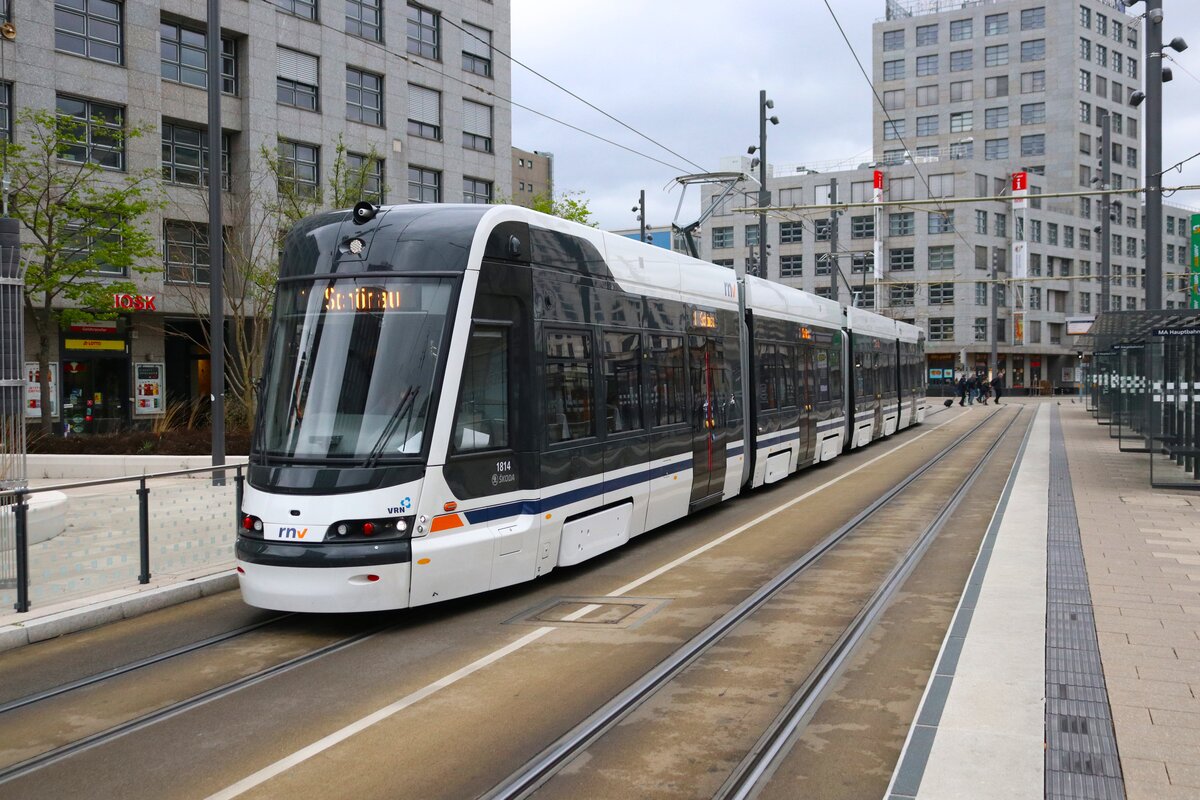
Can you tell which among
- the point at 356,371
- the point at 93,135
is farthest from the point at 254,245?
the point at 356,371

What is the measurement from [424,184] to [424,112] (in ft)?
8.40

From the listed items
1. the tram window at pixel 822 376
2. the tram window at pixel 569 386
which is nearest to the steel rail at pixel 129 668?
the tram window at pixel 569 386

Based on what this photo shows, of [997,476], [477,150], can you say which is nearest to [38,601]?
[997,476]

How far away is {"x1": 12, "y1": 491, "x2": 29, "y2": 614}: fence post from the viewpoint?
8.51 meters

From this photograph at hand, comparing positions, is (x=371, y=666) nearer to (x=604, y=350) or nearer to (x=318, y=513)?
(x=318, y=513)

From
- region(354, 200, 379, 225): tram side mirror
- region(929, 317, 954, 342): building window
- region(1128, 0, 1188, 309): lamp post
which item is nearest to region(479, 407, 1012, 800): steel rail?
region(354, 200, 379, 225): tram side mirror

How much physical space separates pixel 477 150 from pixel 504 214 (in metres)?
32.8

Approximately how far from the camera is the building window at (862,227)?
8212cm

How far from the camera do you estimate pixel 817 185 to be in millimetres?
82625

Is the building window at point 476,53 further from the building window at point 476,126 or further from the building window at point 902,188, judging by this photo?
the building window at point 902,188

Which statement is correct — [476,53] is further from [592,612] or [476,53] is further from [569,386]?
[592,612]

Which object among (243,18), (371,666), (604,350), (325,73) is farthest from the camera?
(325,73)

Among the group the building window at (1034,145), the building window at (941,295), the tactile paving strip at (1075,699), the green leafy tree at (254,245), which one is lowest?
the tactile paving strip at (1075,699)

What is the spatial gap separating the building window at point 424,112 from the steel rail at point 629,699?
30137 millimetres
